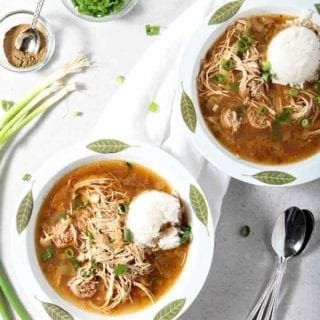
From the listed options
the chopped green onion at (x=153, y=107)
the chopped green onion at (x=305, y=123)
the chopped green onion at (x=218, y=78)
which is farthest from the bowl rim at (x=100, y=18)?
the chopped green onion at (x=305, y=123)

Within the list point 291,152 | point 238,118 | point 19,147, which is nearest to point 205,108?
point 238,118

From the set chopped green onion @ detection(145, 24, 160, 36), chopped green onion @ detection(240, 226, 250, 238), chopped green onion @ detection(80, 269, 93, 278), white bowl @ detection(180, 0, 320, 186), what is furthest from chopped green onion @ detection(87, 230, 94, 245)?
chopped green onion @ detection(145, 24, 160, 36)

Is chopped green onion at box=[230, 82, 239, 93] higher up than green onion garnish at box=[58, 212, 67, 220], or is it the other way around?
chopped green onion at box=[230, 82, 239, 93]

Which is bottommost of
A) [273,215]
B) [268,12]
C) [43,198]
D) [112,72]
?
[273,215]

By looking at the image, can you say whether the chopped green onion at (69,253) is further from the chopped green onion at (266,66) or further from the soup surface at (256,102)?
the chopped green onion at (266,66)

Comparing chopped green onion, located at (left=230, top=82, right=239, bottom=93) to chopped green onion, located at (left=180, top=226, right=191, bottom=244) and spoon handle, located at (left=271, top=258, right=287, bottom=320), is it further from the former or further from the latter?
spoon handle, located at (left=271, top=258, right=287, bottom=320)

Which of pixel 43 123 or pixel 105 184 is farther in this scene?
pixel 43 123

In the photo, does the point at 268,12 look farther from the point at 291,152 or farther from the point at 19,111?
the point at 19,111
